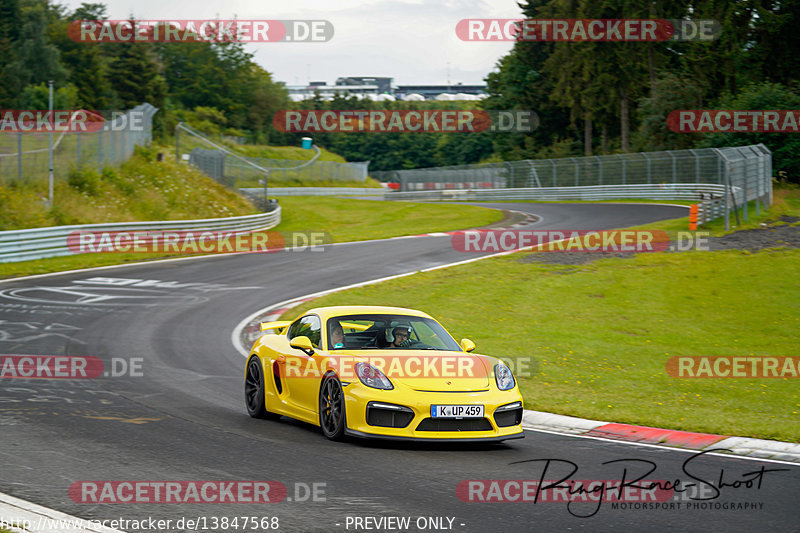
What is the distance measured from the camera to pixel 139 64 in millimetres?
92312

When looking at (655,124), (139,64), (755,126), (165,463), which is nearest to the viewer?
(165,463)

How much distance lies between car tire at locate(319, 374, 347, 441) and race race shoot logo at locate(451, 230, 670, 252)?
20170 mm

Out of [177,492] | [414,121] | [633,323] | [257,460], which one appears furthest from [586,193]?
[414,121]

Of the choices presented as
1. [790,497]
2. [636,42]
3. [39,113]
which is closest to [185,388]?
[790,497]

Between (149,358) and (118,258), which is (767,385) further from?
(118,258)

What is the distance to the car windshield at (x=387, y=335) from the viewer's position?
904cm

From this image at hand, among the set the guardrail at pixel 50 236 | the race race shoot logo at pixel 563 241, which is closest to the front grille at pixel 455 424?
the race race shoot logo at pixel 563 241

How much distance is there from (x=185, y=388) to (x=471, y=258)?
17.6 m

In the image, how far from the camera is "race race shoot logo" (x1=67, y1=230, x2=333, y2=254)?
1131 inches

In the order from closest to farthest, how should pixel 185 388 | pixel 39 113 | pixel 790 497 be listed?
1. pixel 790 497
2. pixel 185 388
3. pixel 39 113

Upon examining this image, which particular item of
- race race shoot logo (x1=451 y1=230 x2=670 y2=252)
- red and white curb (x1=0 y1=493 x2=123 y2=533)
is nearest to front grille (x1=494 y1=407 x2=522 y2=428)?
red and white curb (x1=0 y1=493 x2=123 y2=533)

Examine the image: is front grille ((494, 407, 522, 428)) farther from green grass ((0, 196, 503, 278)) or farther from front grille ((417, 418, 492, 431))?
green grass ((0, 196, 503, 278))

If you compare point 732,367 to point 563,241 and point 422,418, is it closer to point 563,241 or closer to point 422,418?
point 422,418

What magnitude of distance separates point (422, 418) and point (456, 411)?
0.32 meters
